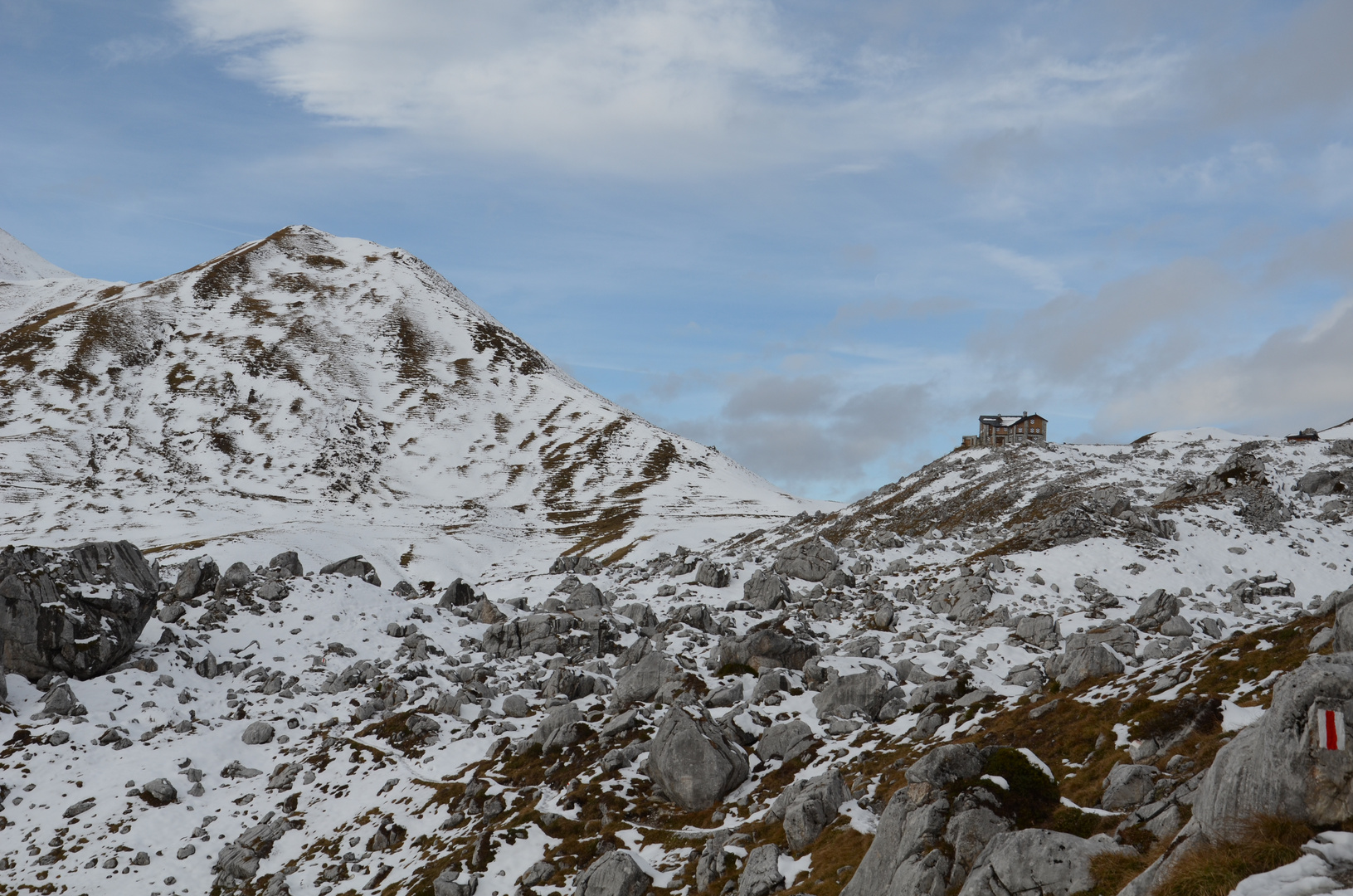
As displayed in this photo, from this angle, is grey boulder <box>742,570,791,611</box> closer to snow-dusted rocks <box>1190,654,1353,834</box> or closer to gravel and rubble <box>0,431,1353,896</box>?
gravel and rubble <box>0,431,1353,896</box>

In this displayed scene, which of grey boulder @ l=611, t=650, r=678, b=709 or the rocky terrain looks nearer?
the rocky terrain

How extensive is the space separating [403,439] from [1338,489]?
177 m

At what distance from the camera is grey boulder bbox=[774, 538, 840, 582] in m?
56.9

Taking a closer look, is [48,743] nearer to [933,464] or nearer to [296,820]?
[296,820]

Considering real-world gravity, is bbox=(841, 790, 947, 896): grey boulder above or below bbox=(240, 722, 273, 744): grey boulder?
above

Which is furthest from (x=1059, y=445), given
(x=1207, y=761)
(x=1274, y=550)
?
(x=1207, y=761)

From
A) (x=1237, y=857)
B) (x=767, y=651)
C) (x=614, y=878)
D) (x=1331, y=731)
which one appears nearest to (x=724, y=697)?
(x=767, y=651)

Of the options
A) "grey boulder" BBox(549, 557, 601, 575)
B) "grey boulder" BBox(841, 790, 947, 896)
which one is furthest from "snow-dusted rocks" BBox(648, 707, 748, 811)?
"grey boulder" BBox(549, 557, 601, 575)

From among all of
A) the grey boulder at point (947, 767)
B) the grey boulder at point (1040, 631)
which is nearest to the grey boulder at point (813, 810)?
the grey boulder at point (947, 767)

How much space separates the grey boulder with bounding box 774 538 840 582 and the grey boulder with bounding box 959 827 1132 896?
38250 mm

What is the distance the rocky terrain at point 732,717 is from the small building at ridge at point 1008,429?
81.8 m

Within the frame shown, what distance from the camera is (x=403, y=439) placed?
19688 cm

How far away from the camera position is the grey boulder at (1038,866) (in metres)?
17.0

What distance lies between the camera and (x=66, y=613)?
1832 inches
